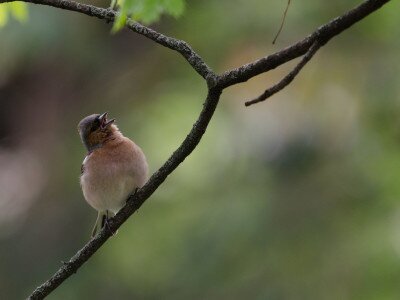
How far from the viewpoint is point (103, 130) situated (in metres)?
6.01

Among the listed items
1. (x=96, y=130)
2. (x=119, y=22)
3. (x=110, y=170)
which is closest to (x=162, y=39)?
(x=119, y=22)

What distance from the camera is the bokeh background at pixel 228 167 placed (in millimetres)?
9000

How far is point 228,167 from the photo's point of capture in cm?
1048

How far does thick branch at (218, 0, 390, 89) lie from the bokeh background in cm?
515

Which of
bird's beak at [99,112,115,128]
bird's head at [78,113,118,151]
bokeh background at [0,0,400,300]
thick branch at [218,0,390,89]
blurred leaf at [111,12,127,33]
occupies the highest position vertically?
bokeh background at [0,0,400,300]

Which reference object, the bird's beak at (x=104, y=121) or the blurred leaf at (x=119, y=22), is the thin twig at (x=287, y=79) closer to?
the blurred leaf at (x=119, y=22)

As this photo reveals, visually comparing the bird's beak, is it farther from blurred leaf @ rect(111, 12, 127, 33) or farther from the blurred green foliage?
blurred leaf @ rect(111, 12, 127, 33)

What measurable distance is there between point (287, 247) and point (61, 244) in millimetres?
3742

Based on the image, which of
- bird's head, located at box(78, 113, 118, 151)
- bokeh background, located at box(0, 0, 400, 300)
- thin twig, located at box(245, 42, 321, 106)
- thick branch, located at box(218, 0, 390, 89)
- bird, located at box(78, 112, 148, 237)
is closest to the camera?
thick branch, located at box(218, 0, 390, 89)

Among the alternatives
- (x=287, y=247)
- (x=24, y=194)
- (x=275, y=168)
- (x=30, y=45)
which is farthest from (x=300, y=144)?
(x=24, y=194)

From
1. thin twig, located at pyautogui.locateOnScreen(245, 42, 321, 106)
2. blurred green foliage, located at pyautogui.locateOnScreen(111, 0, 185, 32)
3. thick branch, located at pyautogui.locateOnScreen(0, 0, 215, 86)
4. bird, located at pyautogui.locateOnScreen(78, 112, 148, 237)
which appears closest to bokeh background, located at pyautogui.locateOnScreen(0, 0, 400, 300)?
bird, located at pyautogui.locateOnScreen(78, 112, 148, 237)

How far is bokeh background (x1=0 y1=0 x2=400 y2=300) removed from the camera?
354 inches

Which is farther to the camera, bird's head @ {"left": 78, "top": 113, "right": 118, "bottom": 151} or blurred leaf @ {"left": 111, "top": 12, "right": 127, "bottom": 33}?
bird's head @ {"left": 78, "top": 113, "right": 118, "bottom": 151}

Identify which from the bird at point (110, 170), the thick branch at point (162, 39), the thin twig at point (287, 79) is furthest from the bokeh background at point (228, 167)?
the thin twig at point (287, 79)
